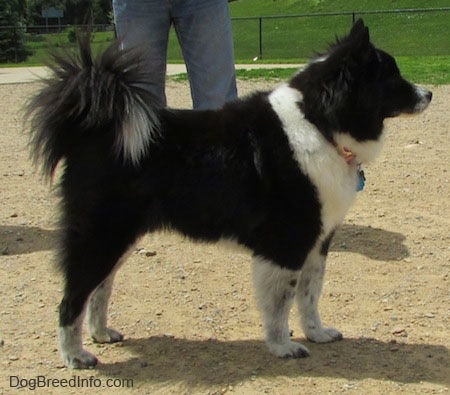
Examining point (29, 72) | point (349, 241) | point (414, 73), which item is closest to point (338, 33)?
point (29, 72)

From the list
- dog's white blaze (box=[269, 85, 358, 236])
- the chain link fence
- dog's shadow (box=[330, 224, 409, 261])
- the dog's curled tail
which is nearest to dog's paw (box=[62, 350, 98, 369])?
the dog's curled tail

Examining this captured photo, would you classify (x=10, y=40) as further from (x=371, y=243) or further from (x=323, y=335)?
(x=323, y=335)

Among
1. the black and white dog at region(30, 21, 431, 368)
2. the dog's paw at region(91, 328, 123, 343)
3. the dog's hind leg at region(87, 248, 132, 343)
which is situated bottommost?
the dog's paw at region(91, 328, 123, 343)

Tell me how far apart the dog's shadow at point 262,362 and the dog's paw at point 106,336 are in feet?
0.21

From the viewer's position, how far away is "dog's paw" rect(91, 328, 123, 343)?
151 inches

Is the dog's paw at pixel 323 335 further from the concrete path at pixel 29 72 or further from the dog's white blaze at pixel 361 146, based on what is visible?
the concrete path at pixel 29 72

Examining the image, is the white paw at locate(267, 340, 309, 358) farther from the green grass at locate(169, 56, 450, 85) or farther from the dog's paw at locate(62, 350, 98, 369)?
the green grass at locate(169, 56, 450, 85)

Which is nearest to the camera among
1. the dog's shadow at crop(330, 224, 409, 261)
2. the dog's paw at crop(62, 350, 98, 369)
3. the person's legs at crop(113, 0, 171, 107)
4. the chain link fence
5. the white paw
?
the dog's paw at crop(62, 350, 98, 369)

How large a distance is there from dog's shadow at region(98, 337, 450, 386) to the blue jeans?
5.57 feet

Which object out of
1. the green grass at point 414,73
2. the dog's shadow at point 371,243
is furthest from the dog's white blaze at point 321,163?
the green grass at point 414,73

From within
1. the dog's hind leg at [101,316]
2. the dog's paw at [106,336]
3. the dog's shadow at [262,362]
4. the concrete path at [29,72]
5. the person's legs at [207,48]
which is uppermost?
the person's legs at [207,48]

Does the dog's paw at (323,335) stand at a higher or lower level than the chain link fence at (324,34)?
lower

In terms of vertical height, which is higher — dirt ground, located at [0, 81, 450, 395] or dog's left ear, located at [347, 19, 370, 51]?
dog's left ear, located at [347, 19, 370, 51]

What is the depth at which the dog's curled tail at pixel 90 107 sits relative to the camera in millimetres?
3395
